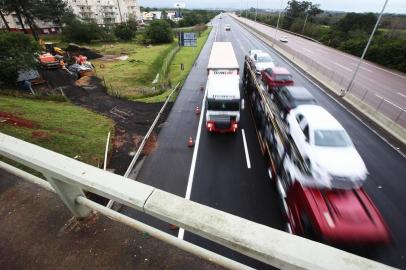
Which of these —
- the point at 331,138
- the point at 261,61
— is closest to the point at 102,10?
the point at 261,61

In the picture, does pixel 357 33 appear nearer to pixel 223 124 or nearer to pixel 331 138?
pixel 223 124

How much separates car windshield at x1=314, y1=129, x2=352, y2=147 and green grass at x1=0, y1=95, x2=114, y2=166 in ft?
35.8

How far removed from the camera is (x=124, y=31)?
6769cm

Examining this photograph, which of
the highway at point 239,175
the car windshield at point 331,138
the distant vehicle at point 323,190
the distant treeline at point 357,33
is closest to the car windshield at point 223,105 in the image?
the highway at point 239,175

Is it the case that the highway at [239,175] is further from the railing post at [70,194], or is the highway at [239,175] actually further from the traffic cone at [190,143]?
the railing post at [70,194]

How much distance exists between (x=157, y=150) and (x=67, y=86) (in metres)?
19.8

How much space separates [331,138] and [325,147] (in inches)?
22.5

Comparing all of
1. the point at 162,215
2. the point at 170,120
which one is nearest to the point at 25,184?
the point at 162,215

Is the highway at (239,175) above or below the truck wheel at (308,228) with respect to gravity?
below

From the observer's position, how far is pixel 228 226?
1.62m

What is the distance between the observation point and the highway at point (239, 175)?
9359 mm

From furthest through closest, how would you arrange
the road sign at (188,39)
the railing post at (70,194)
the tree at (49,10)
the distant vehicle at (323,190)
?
1. the tree at (49,10)
2. the road sign at (188,39)
3. the distant vehicle at (323,190)
4. the railing post at (70,194)

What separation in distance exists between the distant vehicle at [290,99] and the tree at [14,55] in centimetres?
2595

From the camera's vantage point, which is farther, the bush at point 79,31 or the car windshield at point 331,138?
the bush at point 79,31
